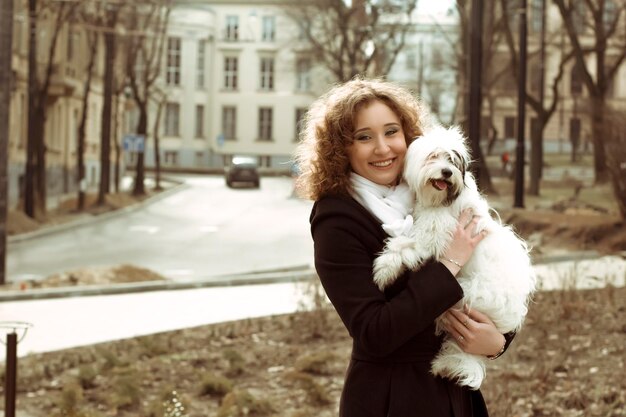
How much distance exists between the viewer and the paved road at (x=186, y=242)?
24.7 meters

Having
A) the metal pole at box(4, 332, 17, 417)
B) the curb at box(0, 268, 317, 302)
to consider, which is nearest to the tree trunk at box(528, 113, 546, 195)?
the curb at box(0, 268, 317, 302)

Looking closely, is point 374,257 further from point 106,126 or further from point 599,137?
point 106,126

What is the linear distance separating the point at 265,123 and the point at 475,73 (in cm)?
6984

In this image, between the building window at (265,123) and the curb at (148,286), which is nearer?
the curb at (148,286)

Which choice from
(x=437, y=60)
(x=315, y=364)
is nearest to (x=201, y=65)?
(x=437, y=60)

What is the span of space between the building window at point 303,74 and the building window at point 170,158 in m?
10.2

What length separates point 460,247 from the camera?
3.48m

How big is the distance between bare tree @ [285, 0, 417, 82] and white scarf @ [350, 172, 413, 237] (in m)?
43.9

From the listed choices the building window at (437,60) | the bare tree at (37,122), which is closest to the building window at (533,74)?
the building window at (437,60)

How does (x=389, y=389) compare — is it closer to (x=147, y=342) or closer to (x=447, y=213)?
(x=447, y=213)

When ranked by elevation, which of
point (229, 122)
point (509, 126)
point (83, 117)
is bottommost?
point (229, 122)

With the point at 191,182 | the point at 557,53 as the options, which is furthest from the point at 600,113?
the point at 557,53

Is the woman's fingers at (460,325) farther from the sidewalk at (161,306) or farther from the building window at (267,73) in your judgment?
the building window at (267,73)

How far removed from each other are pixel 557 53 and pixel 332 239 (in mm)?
76207
